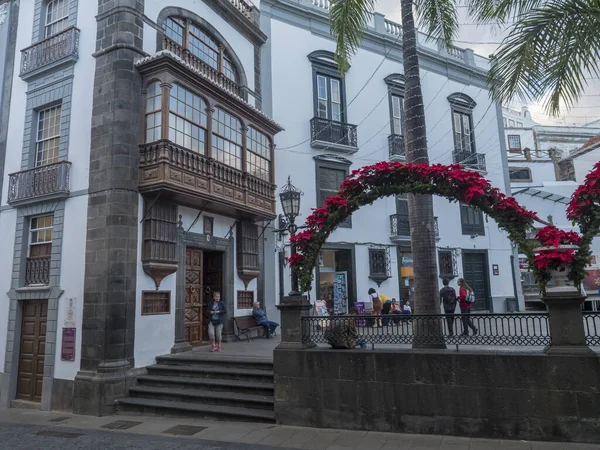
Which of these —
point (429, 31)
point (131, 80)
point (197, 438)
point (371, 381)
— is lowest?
point (197, 438)

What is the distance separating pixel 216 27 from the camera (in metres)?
13.3

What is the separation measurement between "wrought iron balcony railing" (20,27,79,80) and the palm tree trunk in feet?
24.7

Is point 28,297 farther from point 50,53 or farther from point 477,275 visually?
point 477,275

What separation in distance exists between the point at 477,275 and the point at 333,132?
30.1ft

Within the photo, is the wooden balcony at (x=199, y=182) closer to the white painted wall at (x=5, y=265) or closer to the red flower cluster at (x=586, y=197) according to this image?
the white painted wall at (x=5, y=265)

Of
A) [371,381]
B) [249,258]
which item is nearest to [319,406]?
[371,381]

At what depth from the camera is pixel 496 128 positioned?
870 inches

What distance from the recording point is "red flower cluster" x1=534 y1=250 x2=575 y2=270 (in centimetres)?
596

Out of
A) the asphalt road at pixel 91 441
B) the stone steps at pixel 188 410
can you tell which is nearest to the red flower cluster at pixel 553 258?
the asphalt road at pixel 91 441

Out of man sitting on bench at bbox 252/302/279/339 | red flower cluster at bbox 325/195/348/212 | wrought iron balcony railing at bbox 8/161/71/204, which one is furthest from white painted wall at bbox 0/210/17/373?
red flower cluster at bbox 325/195/348/212

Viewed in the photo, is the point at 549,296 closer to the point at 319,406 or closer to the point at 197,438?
the point at 319,406

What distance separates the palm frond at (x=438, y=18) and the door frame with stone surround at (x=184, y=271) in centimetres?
715

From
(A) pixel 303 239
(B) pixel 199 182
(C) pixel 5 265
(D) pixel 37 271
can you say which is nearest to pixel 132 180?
(B) pixel 199 182

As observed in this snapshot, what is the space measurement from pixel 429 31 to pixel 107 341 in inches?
375
